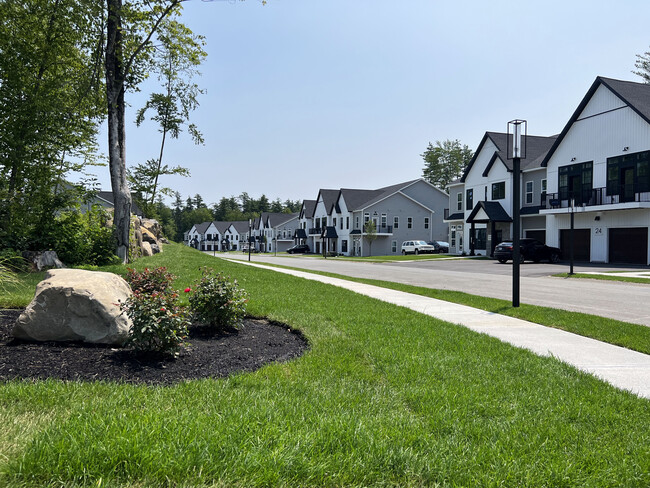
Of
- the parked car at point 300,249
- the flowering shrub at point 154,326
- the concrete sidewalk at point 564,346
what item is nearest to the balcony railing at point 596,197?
the concrete sidewalk at point 564,346

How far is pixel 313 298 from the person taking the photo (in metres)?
10.7

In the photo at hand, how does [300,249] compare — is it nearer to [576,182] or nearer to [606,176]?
[576,182]

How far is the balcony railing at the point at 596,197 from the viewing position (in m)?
28.9

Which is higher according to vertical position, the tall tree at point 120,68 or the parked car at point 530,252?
the tall tree at point 120,68

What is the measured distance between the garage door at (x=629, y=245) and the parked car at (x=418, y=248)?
25734 millimetres

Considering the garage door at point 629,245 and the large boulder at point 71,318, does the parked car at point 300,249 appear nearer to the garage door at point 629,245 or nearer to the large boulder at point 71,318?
the garage door at point 629,245

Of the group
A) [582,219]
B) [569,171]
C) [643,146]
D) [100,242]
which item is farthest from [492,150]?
[100,242]

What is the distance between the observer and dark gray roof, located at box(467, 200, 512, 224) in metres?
39.8

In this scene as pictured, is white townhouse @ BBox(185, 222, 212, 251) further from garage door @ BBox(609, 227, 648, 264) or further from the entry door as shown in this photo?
the entry door

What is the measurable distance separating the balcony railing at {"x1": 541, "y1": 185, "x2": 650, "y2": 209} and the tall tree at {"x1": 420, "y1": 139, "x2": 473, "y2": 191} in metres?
56.0

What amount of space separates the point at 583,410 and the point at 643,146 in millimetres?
31372

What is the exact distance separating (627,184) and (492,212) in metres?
11.9

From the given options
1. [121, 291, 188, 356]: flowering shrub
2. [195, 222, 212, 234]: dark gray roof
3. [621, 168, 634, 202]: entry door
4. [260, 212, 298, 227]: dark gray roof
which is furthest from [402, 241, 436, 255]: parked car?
[195, 222, 212, 234]: dark gray roof

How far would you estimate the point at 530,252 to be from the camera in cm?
3177
